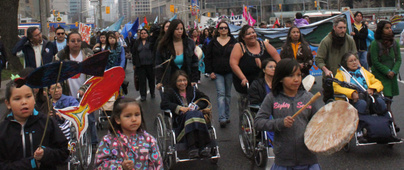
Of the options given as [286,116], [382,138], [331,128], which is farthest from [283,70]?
[382,138]

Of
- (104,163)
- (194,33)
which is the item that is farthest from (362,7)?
(104,163)

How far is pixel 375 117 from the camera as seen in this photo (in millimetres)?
5816

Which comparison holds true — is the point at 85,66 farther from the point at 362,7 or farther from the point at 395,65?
the point at 362,7

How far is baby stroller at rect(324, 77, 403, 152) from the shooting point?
5652mm

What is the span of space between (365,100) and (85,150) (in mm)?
3558

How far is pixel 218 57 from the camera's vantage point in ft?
25.1

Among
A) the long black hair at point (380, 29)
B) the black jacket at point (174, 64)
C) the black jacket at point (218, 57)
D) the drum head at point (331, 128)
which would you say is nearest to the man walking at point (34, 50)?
the black jacket at point (174, 64)

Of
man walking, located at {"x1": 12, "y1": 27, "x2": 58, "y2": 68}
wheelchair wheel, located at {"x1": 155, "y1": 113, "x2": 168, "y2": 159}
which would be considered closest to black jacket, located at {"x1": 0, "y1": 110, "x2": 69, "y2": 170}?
wheelchair wheel, located at {"x1": 155, "y1": 113, "x2": 168, "y2": 159}

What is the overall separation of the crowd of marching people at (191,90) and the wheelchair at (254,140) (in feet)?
0.69

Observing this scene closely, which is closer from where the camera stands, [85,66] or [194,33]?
[85,66]

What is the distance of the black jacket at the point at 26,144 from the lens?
3.17 metres

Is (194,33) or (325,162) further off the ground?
(194,33)

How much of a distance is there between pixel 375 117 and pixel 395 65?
5.97ft

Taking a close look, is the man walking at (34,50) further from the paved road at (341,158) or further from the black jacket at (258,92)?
the black jacket at (258,92)
